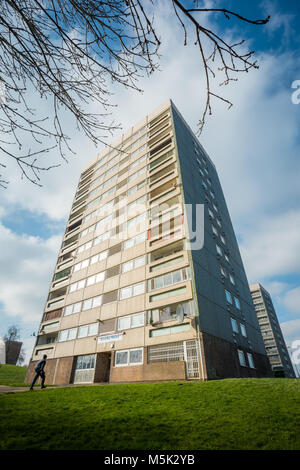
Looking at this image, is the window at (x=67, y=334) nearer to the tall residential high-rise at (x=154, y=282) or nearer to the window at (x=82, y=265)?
the tall residential high-rise at (x=154, y=282)

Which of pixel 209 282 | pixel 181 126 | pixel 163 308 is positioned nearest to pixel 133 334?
pixel 163 308

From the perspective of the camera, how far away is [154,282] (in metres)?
20.6

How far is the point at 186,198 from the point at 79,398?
19332 mm

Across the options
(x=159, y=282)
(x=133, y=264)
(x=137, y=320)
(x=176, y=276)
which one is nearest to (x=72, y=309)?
(x=133, y=264)

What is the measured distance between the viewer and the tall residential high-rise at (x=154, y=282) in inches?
673

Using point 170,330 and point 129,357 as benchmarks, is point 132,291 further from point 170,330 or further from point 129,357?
point 170,330

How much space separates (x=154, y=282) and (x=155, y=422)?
51.4 feet

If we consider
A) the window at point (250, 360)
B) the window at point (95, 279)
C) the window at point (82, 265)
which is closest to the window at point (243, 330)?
the window at point (250, 360)

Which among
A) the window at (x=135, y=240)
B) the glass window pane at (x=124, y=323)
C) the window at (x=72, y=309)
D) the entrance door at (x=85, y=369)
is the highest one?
the window at (x=135, y=240)

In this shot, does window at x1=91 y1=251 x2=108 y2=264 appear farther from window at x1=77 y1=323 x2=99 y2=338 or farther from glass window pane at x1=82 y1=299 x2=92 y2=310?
window at x1=77 y1=323 x2=99 y2=338

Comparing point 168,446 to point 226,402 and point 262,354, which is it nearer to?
point 226,402

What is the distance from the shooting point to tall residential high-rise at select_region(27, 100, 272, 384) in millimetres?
17102

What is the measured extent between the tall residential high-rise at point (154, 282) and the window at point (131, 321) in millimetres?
87

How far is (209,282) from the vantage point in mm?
20281
